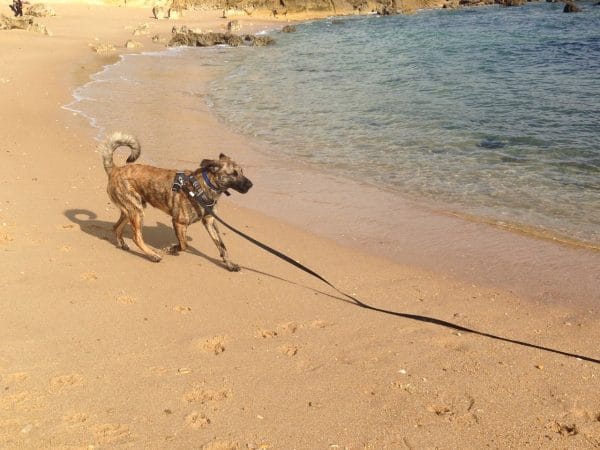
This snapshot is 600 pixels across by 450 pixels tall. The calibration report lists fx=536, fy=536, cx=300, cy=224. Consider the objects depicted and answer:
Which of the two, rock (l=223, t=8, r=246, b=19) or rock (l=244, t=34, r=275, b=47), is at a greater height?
rock (l=223, t=8, r=246, b=19)

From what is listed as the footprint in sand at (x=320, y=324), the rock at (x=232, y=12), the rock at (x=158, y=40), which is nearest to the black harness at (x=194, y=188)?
the footprint in sand at (x=320, y=324)

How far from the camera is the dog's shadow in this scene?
725 centimetres

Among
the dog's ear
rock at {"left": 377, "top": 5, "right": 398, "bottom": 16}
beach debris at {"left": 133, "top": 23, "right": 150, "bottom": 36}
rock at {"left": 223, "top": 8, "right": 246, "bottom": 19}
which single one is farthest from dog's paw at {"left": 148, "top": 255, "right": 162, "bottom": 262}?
rock at {"left": 377, "top": 5, "right": 398, "bottom": 16}

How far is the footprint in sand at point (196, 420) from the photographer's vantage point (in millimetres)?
3797

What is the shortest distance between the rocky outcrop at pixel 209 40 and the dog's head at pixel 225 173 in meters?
32.2

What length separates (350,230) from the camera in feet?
26.6

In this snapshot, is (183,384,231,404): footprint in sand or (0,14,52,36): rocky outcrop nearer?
(183,384,231,404): footprint in sand

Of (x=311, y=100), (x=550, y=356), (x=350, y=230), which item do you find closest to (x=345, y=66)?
(x=311, y=100)

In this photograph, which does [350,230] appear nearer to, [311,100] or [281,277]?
[281,277]

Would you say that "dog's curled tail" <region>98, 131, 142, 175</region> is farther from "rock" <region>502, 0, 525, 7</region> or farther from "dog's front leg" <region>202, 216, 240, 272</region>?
"rock" <region>502, 0, 525, 7</region>

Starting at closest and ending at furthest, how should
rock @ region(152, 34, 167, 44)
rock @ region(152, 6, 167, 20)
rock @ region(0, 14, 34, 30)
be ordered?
rock @ region(0, 14, 34, 30) < rock @ region(152, 34, 167, 44) < rock @ region(152, 6, 167, 20)

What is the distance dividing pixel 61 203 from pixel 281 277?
405cm

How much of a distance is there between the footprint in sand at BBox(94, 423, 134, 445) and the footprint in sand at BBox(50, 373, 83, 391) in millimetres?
601

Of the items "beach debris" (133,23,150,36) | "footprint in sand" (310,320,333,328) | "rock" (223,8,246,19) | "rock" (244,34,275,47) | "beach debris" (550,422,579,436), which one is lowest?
"beach debris" (550,422,579,436)
